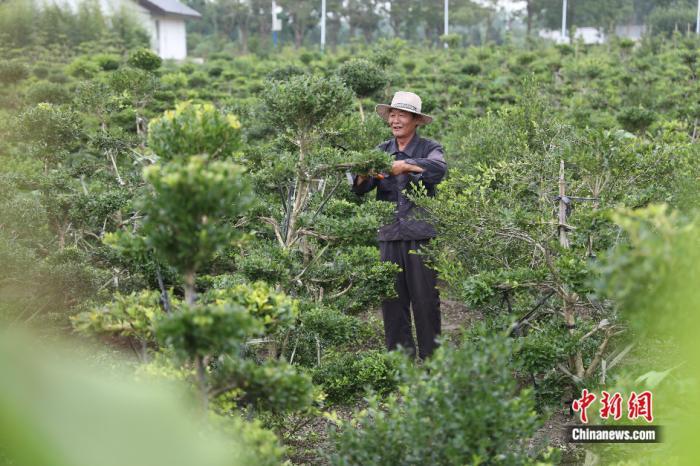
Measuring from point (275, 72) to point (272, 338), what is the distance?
7308 mm

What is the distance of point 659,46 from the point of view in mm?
26625

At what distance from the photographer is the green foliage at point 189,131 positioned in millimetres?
3236

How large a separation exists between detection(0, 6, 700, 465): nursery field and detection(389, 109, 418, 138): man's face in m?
0.38

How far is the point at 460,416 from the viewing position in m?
2.96

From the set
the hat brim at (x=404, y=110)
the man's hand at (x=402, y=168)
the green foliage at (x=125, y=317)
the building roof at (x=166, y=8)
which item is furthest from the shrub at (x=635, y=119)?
the building roof at (x=166, y=8)

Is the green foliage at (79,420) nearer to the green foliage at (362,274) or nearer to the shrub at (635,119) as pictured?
the green foliage at (362,274)

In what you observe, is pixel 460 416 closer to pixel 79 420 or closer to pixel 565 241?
pixel 79 420

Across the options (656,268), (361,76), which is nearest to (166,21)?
(361,76)

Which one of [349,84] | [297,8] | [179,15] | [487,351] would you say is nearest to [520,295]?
[487,351]

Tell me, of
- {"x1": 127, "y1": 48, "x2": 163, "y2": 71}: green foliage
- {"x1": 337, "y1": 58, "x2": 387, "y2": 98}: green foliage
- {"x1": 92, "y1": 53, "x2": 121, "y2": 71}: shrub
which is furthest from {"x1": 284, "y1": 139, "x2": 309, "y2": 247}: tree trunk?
{"x1": 92, "y1": 53, "x2": 121, "y2": 71}: shrub

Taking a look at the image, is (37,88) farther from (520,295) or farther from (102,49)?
(102,49)

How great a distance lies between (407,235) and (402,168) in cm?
64

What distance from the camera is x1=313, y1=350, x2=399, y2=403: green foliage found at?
486 cm

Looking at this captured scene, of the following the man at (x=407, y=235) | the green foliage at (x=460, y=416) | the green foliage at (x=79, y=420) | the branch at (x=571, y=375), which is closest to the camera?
Result: the green foliage at (x=79, y=420)
